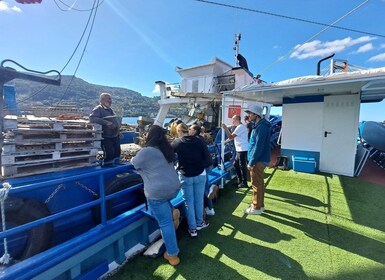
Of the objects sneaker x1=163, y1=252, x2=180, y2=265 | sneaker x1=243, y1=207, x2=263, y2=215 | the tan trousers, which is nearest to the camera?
sneaker x1=163, y1=252, x2=180, y2=265

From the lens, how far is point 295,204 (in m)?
4.37

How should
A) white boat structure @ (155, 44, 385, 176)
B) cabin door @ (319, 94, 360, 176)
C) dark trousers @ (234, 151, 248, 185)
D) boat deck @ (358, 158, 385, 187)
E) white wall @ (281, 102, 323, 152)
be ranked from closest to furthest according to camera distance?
dark trousers @ (234, 151, 248, 185) → boat deck @ (358, 158, 385, 187) → white boat structure @ (155, 44, 385, 176) → cabin door @ (319, 94, 360, 176) → white wall @ (281, 102, 323, 152)

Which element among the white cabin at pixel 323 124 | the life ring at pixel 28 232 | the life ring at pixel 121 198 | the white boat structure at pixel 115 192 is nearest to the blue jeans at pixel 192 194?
the white boat structure at pixel 115 192

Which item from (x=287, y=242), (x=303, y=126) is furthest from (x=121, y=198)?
(x=303, y=126)

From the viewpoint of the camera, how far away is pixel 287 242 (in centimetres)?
307

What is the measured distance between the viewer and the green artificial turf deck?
2506 mm

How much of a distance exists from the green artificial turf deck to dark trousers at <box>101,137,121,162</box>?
5.70 ft

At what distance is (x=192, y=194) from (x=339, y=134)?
551cm

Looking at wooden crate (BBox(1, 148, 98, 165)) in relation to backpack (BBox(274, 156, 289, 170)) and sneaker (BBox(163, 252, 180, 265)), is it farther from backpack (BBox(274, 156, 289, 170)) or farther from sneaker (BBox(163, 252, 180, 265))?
backpack (BBox(274, 156, 289, 170))

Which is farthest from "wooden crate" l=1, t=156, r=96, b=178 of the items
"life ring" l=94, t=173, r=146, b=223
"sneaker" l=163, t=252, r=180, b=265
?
"sneaker" l=163, t=252, r=180, b=265

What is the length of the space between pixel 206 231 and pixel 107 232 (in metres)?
1.57

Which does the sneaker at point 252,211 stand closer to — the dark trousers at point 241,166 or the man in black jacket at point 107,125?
the dark trousers at point 241,166

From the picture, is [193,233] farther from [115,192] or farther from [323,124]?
[323,124]

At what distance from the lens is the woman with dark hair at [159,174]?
237 centimetres
